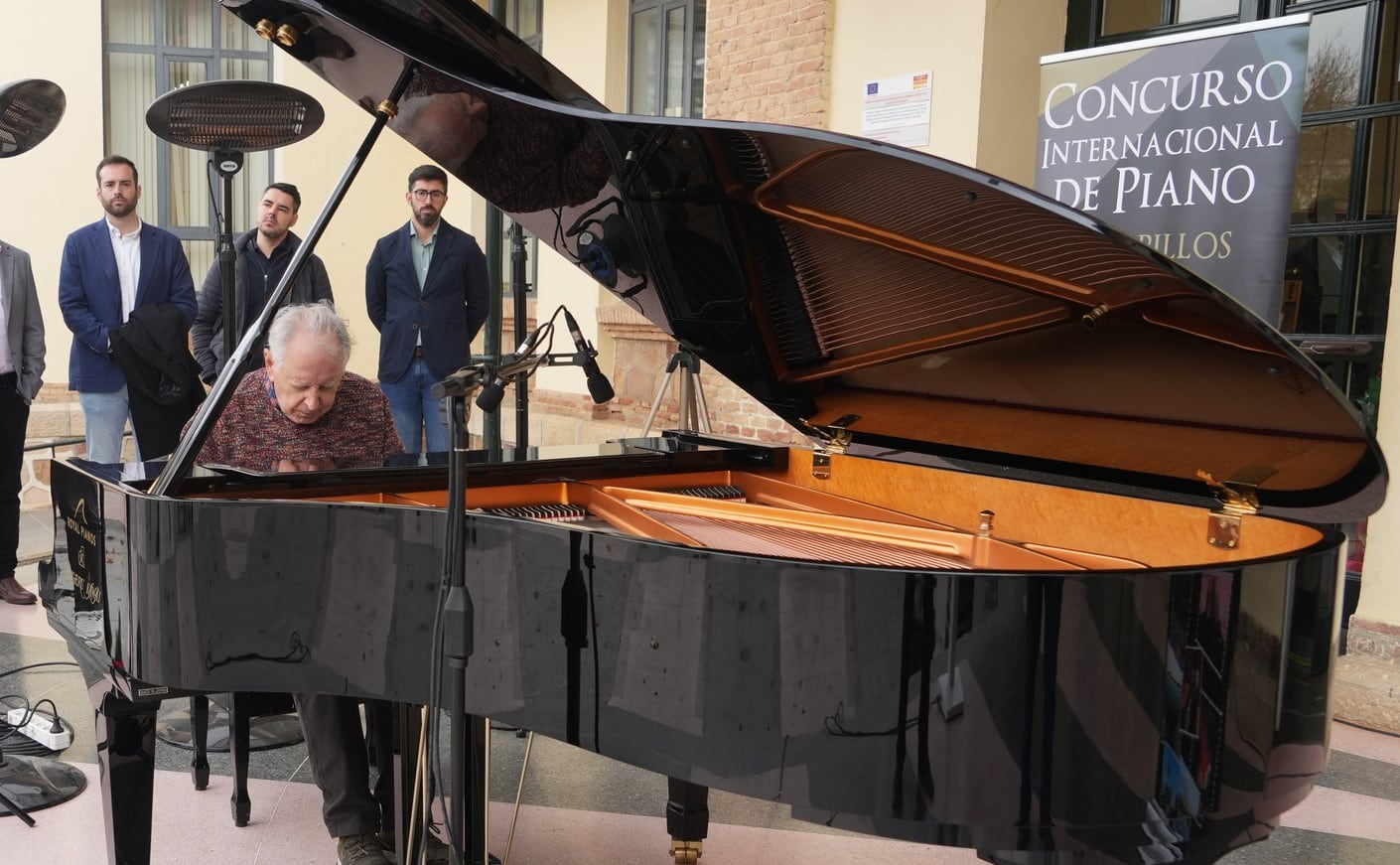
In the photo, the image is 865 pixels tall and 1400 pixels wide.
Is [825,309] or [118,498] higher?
[825,309]

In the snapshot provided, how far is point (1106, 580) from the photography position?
1563 mm

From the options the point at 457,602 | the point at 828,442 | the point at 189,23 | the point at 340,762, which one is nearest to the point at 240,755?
the point at 340,762

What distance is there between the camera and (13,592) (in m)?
4.70

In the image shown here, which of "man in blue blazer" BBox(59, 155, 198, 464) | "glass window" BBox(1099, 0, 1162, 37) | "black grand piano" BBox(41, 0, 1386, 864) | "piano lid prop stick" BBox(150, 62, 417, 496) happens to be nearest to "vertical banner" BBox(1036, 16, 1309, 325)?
"glass window" BBox(1099, 0, 1162, 37)

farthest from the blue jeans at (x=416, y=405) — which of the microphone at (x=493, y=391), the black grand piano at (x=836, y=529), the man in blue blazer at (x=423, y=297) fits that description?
the microphone at (x=493, y=391)

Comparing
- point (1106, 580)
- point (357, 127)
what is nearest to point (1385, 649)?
point (1106, 580)

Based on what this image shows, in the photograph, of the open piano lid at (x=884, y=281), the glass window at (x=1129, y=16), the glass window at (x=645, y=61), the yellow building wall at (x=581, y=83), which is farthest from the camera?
the glass window at (x=645, y=61)

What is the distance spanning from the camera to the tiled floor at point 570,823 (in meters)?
2.75

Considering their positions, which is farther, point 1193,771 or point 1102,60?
point 1102,60

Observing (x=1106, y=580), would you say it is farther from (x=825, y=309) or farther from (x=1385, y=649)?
(x=1385, y=649)

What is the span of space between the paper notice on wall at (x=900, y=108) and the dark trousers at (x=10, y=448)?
359 cm

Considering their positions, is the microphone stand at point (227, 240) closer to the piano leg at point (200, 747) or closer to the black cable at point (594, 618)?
the piano leg at point (200, 747)

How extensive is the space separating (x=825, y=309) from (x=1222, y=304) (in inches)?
41.6

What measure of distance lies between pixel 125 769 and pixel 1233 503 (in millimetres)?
2051
